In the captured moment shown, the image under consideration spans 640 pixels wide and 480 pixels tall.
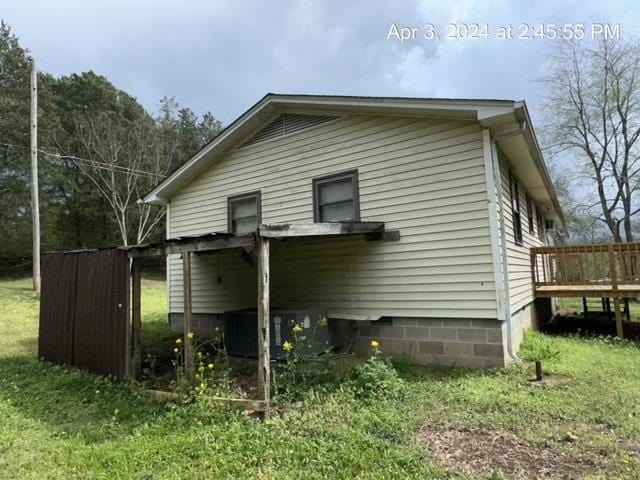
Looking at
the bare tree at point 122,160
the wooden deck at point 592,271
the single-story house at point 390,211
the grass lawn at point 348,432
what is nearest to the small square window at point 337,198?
the single-story house at point 390,211

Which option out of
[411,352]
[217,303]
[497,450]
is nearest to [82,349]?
[217,303]

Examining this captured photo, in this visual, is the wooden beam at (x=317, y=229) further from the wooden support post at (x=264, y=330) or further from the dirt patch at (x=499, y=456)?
the dirt patch at (x=499, y=456)

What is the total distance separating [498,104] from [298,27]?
25.2 feet

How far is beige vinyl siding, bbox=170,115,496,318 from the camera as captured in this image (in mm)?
6004

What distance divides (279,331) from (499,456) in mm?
3768

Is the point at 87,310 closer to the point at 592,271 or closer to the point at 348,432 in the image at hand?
the point at 348,432

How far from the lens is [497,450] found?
3418 millimetres

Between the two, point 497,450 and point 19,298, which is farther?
point 19,298

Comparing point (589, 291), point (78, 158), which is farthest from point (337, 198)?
point (78, 158)

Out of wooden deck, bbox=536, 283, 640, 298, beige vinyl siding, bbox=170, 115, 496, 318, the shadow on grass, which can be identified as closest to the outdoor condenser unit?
beige vinyl siding, bbox=170, 115, 496, 318

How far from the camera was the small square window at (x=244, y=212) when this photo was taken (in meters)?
8.54

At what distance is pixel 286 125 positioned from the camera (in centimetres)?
816

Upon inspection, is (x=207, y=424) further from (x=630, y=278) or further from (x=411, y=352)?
(x=630, y=278)

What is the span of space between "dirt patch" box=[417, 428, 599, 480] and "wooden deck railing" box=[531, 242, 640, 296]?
22.3ft
